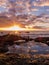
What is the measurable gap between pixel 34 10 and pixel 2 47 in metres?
0.77

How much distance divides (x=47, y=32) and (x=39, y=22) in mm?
201

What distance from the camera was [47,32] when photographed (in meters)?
3.90

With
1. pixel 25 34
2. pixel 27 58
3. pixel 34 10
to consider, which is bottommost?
pixel 27 58

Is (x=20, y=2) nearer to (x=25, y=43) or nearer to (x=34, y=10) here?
(x=34, y=10)

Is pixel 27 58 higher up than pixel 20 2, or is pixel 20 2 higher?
pixel 20 2

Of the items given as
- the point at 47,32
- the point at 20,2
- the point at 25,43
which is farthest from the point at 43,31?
the point at 20,2

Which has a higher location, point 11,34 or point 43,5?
point 43,5

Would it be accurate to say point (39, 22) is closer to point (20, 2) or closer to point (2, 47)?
point (20, 2)

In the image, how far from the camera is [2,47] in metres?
Result: 3.88

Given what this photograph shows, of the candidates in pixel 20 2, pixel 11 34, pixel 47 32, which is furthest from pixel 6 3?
pixel 47 32

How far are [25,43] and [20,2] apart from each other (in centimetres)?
65

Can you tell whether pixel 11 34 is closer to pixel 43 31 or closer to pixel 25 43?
pixel 25 43

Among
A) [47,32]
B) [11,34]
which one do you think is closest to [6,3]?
[11,34]

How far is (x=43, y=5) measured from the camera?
393cm
